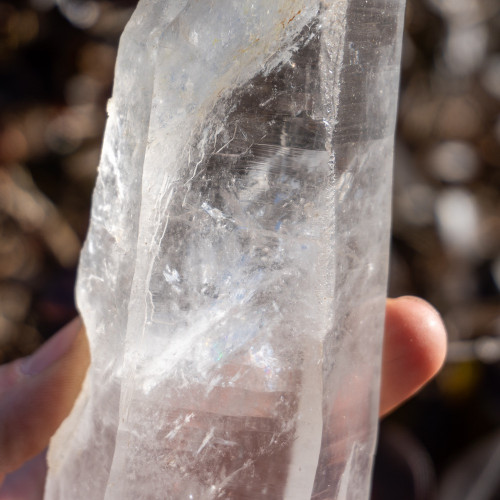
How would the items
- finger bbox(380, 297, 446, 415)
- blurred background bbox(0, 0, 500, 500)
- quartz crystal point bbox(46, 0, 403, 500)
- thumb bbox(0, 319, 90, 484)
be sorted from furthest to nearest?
1. blurred background bbox(0, 0, 500, 500)
2. finger bbox(380, 297, 446, 415)
3. thumb bbox(0, 319, 90, 484)
4. quartz crystal point bbox(46, 0, 403, 500)

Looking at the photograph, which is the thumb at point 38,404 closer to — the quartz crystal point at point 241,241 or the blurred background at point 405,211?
the quartz crystal point at point 241,241

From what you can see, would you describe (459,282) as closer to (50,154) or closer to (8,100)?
(50,154)

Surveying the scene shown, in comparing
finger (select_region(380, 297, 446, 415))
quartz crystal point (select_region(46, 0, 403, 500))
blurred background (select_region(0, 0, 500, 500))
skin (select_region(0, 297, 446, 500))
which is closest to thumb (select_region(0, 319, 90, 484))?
skin (select_region(0, 297, 446, 500))

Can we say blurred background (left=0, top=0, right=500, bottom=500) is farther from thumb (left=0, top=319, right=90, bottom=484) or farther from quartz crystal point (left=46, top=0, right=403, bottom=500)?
quartz crystal point (left=46, top=0, right=403, bottom=500)

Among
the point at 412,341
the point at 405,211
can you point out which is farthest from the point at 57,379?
the point at 405,211

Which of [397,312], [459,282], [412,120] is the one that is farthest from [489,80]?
[397,312]

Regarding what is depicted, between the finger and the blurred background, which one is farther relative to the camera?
the blurred background

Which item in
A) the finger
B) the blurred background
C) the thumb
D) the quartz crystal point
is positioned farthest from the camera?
the blurred background

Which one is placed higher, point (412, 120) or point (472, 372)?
point (412, 120)

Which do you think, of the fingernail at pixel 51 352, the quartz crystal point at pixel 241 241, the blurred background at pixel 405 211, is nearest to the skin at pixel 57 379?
the fingernail at pixel 51 352
